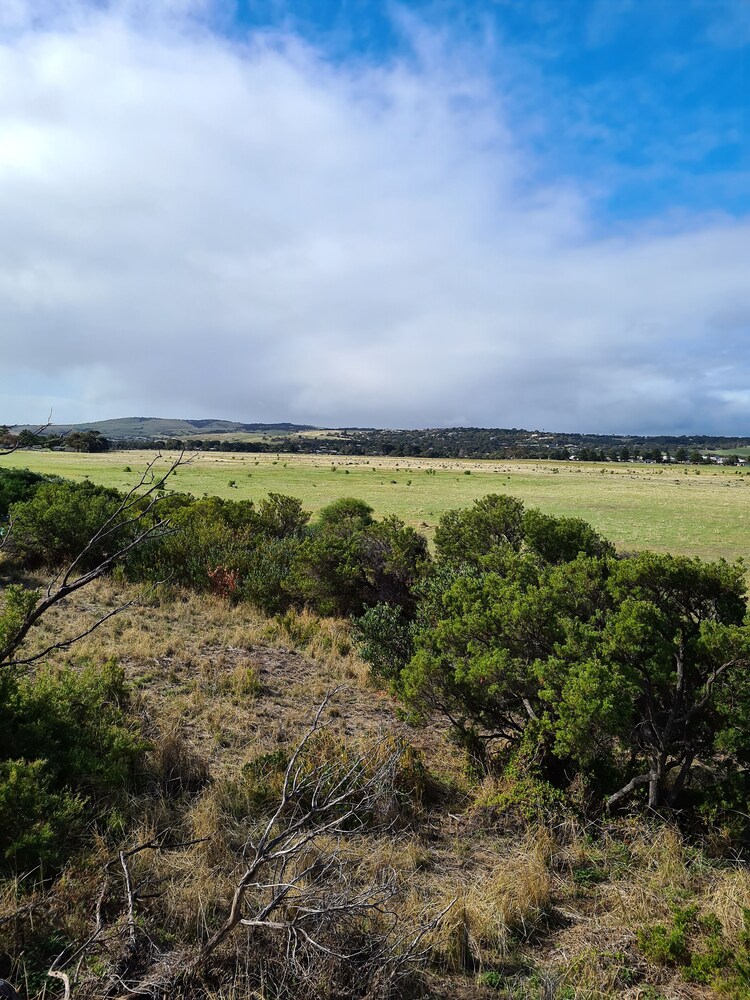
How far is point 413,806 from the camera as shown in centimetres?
538

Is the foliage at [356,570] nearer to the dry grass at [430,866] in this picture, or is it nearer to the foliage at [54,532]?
the dry grass at [430,866]

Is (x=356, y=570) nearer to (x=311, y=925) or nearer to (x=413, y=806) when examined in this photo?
(x=413, y=806)

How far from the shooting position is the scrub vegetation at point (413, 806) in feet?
10.8

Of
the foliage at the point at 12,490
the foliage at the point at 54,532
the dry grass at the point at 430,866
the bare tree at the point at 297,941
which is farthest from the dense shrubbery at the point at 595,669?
the foliage at the point at 12,490

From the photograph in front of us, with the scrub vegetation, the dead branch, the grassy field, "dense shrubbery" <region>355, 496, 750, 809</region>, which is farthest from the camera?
the grassy field

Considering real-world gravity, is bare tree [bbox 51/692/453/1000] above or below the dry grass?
above

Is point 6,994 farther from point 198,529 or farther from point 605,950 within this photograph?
point 198,529

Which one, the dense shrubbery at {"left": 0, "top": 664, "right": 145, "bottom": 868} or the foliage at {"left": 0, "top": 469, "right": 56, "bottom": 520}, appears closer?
the dense shrubbery at {"left": 0, "top": 664, "right": 145, "bottom": 868}

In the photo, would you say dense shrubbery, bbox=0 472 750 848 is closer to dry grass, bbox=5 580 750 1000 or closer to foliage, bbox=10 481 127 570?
dry grass, bbox=5 580 750 1000

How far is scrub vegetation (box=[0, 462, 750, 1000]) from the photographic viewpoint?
10.8 feet

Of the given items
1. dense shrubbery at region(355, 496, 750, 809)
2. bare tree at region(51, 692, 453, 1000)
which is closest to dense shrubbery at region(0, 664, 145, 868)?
bare tree at region(51, 692, 453, 1000)

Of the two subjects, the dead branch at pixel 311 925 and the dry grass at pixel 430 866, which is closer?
the dead branch at pixel 311 925

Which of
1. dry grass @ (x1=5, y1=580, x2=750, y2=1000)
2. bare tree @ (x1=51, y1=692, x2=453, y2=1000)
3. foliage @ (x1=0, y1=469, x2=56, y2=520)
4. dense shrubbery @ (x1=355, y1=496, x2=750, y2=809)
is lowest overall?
dry grass @ (x1=5, y1=580, x2=750, y2=1000)

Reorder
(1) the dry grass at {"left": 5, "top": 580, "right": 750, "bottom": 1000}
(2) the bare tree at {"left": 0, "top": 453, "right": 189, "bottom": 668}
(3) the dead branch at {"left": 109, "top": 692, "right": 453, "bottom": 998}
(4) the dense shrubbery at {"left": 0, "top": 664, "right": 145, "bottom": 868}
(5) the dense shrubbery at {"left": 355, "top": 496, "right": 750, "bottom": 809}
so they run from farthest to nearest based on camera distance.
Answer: (5) the dense shrubbery at {"left": 355, "top": 496, "right": 750, "bottom": 809} < (4) the dense shrubbery at {"left": 0, "top": 664, "right": 145, "bottom": 868} < (1) the dry grass at {"left": 5, "top": 580, "right": 750, "bottom": 1000} < (3) the dead branch at {"left": 109, "top": 692, "right": 453, "bottom": 998} < (2) the bare tree at {"left": 0, "top": 453, "right": 189, "bottom": 668}
